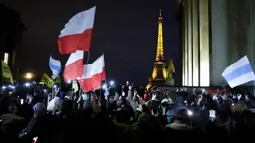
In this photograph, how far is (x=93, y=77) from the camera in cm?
1103

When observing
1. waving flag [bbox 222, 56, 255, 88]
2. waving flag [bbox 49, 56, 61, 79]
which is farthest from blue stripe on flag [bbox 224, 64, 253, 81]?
waving flag [bbox 49, 56, 61, 79]

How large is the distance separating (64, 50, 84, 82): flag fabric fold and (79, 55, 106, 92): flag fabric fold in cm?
53

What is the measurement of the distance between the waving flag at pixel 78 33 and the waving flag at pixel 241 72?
4.21 m

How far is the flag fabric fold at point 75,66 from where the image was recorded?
32.4 ft

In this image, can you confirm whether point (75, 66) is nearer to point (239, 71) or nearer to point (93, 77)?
point (93, 77)

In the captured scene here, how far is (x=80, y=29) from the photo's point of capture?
9602mm

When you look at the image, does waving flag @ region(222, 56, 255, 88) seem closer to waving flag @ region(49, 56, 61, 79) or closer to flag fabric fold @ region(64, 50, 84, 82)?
flag fabric fold @ region(64, 50, 84, 82)

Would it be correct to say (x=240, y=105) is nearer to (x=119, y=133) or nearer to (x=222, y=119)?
(x=222, y=119)

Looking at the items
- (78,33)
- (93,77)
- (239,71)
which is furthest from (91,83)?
(239,71)

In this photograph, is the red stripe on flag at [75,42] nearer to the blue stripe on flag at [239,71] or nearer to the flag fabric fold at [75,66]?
the flag fabric fold at [75,66]

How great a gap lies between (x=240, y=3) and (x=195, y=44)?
13123mm

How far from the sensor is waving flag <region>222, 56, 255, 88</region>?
8188 mm

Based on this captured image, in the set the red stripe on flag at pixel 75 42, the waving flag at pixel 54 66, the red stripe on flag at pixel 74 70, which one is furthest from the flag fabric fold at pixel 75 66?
the waving flag at pixel 54 66

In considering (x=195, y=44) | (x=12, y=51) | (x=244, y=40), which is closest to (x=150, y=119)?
(x=244, y=40)
